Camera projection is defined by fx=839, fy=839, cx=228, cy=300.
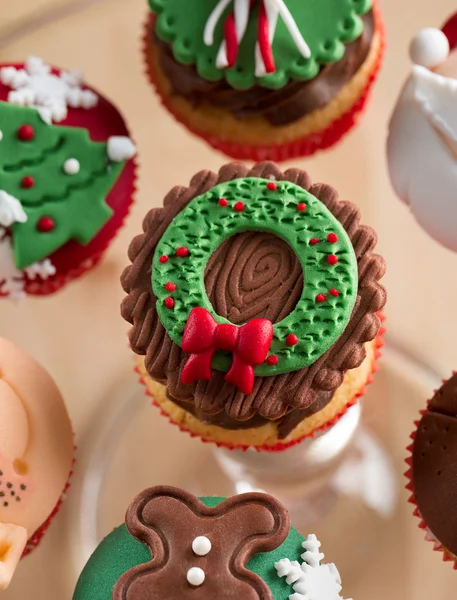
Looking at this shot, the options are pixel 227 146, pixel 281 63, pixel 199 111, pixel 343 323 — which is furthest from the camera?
pixel 227 146

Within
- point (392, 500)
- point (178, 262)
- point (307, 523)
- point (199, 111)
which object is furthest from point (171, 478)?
point (199, 111)

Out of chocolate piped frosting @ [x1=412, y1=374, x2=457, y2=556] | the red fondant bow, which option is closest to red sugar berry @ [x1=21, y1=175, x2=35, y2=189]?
the red fondant bow

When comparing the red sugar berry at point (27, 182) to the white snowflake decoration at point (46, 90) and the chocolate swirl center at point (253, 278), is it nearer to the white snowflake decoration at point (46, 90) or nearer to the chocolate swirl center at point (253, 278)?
the white snowflake decoration at point (46, 90)

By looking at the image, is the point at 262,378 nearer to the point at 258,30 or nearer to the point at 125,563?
the point at 125,563

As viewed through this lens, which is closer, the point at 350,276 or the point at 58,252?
the point at 350,276

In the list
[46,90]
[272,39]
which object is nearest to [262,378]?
[272,39]

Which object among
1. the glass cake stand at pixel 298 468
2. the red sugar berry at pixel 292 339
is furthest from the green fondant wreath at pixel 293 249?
the glass cake stand at pixel 298 468

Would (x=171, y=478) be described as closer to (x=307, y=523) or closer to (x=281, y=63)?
(x=307, y=523)

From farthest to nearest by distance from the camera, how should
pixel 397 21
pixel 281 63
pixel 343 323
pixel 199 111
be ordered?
pixel 397 21 → pixel 199 111 → pixel 281 63 → pixel 343 323
